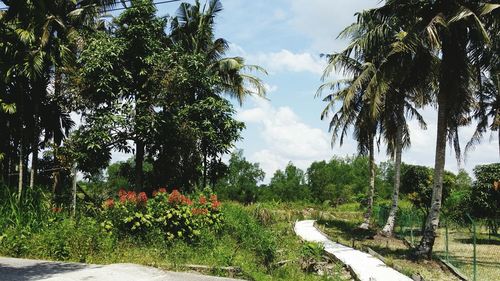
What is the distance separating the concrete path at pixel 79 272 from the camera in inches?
319

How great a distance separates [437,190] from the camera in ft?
50.2

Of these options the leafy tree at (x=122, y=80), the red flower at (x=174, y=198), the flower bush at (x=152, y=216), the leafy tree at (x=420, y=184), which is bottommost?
the flower bush at (x=152, y=216)

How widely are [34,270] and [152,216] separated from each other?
11.6 ft

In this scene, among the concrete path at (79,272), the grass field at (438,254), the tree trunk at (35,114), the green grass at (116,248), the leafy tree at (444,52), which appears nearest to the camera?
the concrete path at (79,272)

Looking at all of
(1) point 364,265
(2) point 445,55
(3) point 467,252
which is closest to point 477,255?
(3) point 467,252

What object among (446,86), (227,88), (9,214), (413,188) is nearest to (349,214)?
(413,188)

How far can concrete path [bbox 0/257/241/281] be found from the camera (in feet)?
26.6

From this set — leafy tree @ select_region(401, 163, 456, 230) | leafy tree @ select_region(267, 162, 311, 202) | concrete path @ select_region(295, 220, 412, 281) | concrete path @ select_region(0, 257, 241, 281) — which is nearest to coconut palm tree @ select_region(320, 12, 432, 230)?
leafy tree @ select_region(401, 163, 456, 230)

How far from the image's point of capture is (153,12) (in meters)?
19.3

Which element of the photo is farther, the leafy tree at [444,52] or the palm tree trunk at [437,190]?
the palm tree trunk at [437,190]

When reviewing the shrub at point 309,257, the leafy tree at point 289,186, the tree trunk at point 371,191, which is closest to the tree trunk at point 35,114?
the shrub at point 309,257

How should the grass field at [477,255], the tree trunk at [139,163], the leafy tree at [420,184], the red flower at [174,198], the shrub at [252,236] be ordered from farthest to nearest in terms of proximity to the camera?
the leafy tree at [420,184] < the tree trunk at [139,163] < the grass field at [477,255] < the red flower at [174,198] < the shrub at [252,236]

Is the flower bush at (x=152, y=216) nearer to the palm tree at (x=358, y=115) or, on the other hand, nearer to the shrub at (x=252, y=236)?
the shrub at (x=252, y=236)

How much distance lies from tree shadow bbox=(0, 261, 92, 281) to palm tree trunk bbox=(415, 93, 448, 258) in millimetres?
10620
